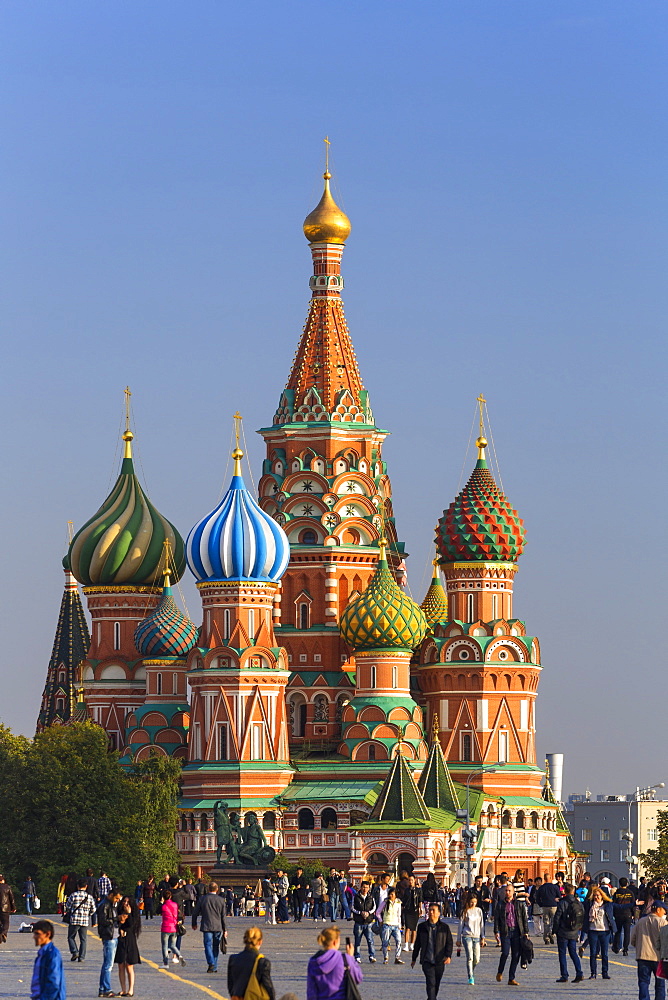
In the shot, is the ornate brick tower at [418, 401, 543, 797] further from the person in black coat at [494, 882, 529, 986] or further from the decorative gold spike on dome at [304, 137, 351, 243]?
the person in black coat at [494, 882, 529, 986]

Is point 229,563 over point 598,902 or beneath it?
over

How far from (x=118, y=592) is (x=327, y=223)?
15.7 m

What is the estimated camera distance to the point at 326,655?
→ 91.8 m

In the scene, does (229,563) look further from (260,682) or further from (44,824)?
(44,824)

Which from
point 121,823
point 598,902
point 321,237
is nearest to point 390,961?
point 598,902

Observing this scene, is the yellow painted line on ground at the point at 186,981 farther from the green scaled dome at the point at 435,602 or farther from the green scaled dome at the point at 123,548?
the green scaled dome at the point at 435,602

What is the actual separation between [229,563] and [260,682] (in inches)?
164

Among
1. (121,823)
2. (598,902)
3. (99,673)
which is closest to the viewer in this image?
(598,902)

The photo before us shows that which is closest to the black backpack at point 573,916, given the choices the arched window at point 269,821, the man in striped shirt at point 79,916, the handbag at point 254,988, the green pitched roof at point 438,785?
the man in striped shirt at point 79,916

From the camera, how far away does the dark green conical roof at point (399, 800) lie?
3273 inches

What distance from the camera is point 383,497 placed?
95.2 m

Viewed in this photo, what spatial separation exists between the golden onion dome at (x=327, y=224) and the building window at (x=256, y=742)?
19195 mm

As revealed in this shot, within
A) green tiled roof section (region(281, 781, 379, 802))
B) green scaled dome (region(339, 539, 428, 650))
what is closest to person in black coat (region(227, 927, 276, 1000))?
green tiled roof section (region(281, 781, 379, 802))

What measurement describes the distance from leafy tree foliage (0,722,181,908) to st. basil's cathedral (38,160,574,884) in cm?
358
